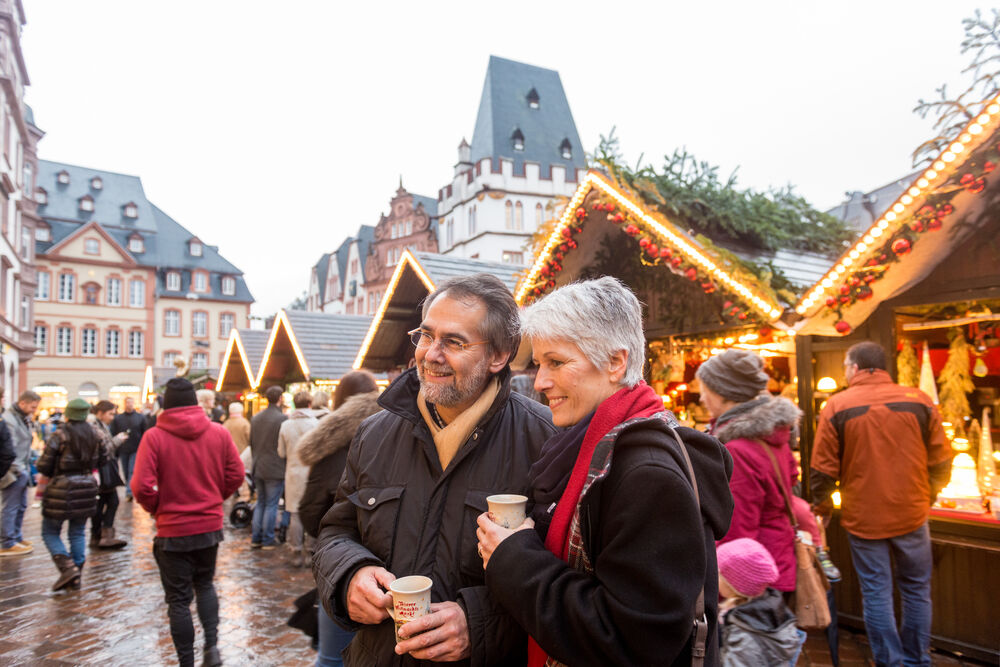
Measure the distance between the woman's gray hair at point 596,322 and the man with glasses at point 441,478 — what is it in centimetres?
37

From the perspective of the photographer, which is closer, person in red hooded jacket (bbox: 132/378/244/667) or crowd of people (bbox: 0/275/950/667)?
crowd of people (bbox: 0/275/950/667)

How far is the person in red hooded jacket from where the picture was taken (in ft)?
12.7

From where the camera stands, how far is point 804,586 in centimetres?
285

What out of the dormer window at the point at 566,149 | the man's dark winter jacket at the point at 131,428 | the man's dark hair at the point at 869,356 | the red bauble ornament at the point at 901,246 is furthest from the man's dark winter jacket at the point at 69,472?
the dormer window at the point at 566,149

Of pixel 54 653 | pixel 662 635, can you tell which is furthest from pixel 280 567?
pixel 662 635

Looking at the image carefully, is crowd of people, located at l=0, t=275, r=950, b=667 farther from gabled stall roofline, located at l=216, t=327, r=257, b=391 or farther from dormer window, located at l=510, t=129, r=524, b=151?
dormer window, located at l=510, t=129, r=524, b=151

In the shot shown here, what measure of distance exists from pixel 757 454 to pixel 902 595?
195 centimetres

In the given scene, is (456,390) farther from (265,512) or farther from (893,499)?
(265,512)

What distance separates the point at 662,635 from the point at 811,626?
2.03 meters

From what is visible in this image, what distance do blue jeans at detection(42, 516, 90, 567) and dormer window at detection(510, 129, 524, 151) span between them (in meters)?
39.8

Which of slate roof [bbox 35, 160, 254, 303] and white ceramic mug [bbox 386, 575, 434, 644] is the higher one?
slate roof [bbox 35, 160, 254, 303]

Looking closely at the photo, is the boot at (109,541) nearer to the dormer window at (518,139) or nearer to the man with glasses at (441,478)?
the man with glasses at (441,478)

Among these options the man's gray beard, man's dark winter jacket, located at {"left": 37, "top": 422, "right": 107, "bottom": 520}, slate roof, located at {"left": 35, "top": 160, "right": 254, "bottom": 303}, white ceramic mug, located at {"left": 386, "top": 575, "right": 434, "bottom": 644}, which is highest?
slate roof, located at {"left": 35, "top": 160, "right": 254, "bottom": 303}

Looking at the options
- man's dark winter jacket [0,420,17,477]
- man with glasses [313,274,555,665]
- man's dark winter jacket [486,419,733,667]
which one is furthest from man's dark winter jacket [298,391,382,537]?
man's dark winter jacket [0,420,17,477]
